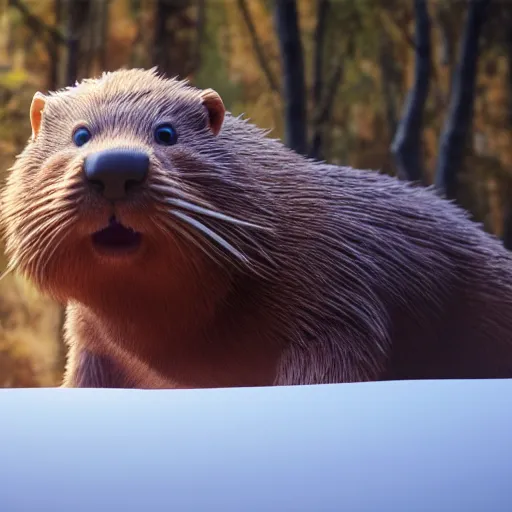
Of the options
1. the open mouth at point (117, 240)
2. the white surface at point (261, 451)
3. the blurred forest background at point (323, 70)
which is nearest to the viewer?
the white surface at point (261, 451)

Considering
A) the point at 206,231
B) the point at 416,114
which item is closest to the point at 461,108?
the point at 416,114

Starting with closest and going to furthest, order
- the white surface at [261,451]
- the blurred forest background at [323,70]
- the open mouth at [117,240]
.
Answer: the white surface at [261,451] → the open mouth at [117,240] → the blurred forest background at [323,70]

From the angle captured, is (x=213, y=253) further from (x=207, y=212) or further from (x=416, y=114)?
(x=416, y=114)

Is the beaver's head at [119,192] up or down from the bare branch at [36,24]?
down

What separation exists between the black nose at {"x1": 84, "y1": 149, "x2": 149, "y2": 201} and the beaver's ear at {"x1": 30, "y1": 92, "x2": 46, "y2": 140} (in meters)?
0.19

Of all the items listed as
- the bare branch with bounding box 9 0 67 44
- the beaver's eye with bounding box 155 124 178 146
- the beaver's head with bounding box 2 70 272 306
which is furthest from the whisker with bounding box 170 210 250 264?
the bare branch with bounding box 9 0 67 44

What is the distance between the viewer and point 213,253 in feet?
4.19

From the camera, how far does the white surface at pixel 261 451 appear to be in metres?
1.14

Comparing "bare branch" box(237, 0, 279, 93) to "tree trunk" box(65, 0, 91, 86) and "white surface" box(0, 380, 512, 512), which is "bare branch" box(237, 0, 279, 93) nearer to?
"tree trunk" box(65, 0, 91, 86)

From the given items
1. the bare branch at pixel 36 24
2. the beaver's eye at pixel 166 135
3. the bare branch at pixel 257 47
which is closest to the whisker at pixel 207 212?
the beaver's eye at pixel 166 135

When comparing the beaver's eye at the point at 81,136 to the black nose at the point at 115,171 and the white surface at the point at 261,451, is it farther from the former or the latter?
the white surface at the point at 261,451

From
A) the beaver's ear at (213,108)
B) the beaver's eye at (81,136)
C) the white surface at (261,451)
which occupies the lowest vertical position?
the white surface at (261,451)

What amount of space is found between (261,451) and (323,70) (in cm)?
76

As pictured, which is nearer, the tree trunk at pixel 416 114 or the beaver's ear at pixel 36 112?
the beaver's ear at pixel 36 112
